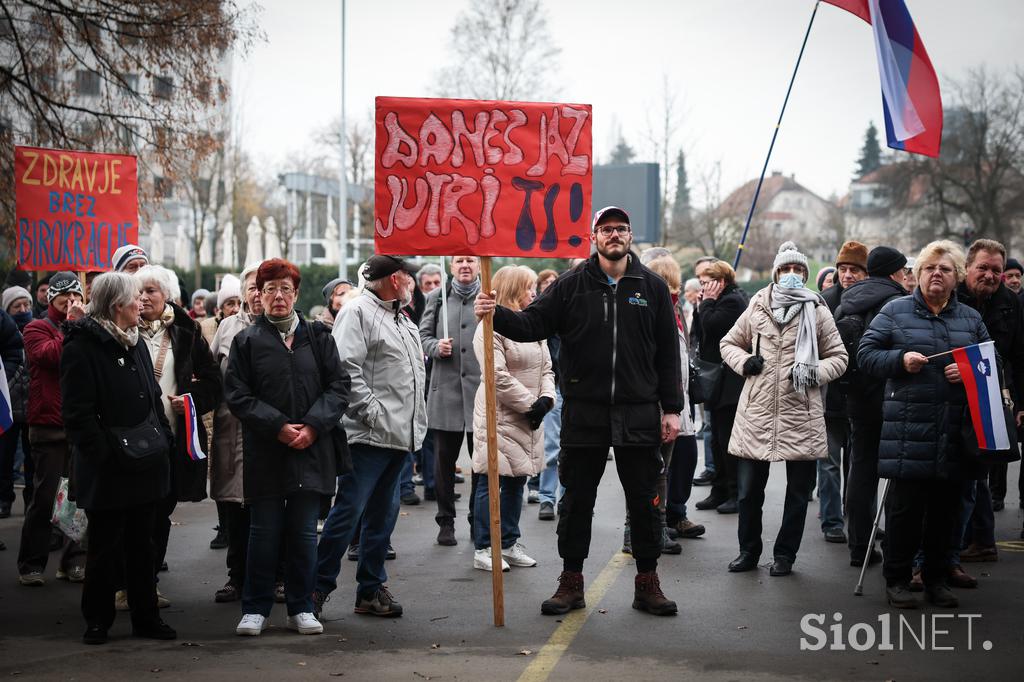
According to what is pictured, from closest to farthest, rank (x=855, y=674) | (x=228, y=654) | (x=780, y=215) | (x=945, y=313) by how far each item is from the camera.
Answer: (x=855, y=674), (x=228, y=654), (x=945, y=313), (x=780, y=215)

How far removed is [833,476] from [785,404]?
1.56m

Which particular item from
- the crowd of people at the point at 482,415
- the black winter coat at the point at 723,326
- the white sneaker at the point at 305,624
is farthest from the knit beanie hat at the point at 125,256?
the black winter coat at the point at 723,326

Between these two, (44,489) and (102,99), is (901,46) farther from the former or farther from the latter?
(102,99)

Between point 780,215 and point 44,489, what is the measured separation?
9904 centimetres

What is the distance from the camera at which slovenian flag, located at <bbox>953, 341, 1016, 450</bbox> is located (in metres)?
6.26

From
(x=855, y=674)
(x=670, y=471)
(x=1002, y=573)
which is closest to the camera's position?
(x=855, y=674)

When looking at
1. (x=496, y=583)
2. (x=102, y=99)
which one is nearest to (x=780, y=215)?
(x=102, y=99)

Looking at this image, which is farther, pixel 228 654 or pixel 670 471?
pixel 670 471

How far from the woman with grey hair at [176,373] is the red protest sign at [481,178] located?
148 centimetres

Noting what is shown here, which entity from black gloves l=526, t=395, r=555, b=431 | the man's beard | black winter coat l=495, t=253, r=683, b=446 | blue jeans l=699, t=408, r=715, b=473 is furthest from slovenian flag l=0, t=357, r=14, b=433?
blue jeans l=699, t=408, r=715, b=473

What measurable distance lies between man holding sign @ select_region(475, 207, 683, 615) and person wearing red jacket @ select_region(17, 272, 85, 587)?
11.0 ft

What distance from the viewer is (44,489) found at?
7.59 m

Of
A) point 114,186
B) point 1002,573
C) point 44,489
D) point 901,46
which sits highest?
point 901,46

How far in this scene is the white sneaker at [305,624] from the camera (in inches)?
238
